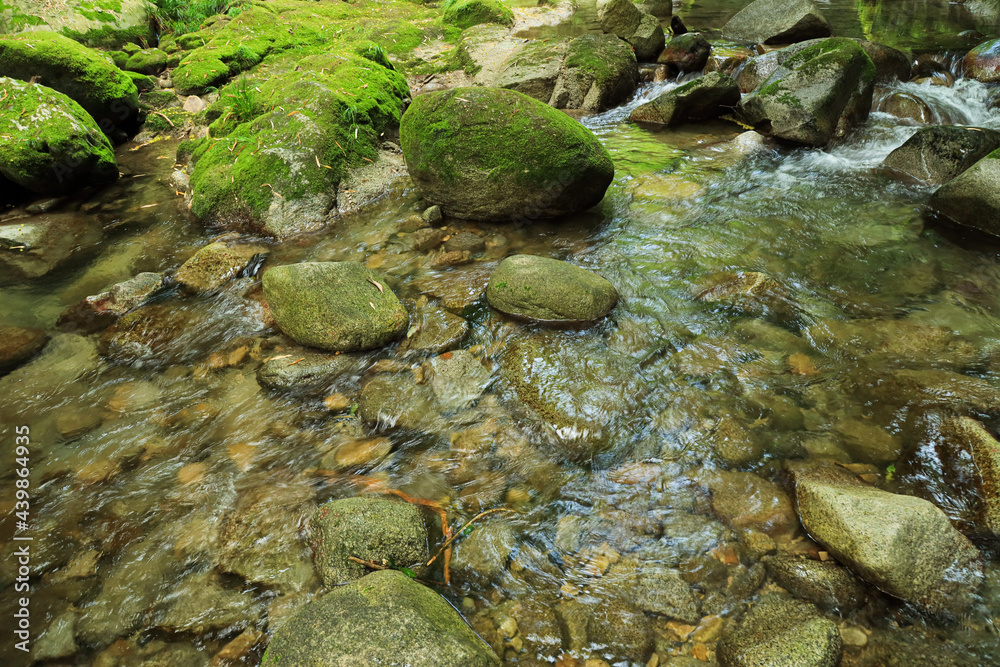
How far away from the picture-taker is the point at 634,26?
11.2 meters

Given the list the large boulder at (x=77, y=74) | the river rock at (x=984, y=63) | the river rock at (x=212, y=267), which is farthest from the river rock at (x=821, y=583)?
the large boulder at (x=77, y=74)

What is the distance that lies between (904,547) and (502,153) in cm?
448

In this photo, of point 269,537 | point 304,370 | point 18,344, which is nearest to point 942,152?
point 304,370

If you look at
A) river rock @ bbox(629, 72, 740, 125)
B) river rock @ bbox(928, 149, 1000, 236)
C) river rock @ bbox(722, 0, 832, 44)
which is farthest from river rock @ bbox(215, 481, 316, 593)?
river rock @ bbox(722, 0, 832, 44)

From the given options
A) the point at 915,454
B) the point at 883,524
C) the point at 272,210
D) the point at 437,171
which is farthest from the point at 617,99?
the point at 883,524

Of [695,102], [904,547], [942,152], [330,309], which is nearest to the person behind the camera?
[904,547]

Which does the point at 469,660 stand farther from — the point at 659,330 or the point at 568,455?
the point at 659,330

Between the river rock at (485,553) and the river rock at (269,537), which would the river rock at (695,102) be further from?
the river rock at (269,537)

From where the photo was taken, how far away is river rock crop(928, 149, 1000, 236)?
5160mm

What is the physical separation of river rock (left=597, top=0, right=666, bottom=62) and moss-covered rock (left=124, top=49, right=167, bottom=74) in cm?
961

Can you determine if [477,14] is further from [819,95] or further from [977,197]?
[977,197]

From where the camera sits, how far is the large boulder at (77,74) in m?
8.01

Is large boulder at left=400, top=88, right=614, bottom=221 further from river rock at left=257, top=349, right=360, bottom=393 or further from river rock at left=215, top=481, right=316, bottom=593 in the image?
river rock at left=215, top=481, right=316, bottom=593

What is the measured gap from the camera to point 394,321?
4.32 meters
